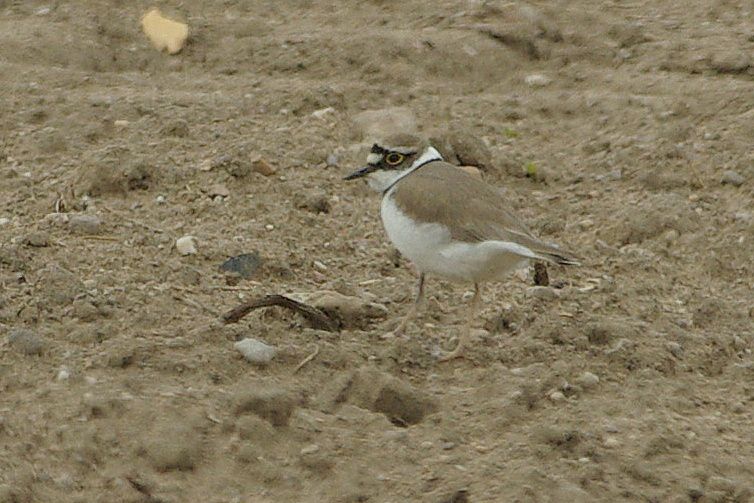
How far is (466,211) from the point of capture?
566 centimetres

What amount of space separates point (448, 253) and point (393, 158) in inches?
26.4

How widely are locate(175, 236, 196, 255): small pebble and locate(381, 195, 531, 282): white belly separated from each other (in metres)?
1.03

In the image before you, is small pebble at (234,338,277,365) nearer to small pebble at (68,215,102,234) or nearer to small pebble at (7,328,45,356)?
small pebble at (7,328,45,356)

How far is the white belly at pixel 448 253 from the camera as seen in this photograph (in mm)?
5570

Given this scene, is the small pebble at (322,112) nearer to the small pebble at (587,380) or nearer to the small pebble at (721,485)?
the small pebble at (587,380)

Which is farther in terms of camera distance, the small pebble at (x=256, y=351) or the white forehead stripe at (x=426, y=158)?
the white forehead stripe at (x=426, y=158)

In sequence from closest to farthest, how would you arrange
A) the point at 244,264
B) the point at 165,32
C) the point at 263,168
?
the point at 244,264, the point at 263,168, the point at 165,32

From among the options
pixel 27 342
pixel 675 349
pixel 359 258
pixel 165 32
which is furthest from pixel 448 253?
pixel 165 32

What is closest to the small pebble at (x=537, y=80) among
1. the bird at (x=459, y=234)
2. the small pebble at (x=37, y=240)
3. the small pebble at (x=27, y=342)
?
the bird at (x=459, y=234)

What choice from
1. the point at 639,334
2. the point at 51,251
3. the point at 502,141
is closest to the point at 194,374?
the point at 51,251

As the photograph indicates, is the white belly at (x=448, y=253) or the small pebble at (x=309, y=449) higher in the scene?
the white belly at (x=448, y=253)

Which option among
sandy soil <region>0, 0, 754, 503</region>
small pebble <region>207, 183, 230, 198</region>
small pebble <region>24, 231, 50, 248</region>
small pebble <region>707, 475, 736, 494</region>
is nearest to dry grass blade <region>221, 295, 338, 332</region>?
sandy soil <region>0, 0, 754, 503</region>

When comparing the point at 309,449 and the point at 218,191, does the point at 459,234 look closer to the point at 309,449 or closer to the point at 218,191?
the point at 309,449

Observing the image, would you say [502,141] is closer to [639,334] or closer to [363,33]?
[363,33]
